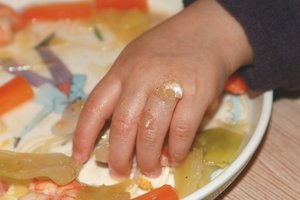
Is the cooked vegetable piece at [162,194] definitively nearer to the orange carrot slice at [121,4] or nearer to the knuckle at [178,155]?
the knuckle at [178,155]

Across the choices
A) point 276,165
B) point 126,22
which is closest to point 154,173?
point 276,165

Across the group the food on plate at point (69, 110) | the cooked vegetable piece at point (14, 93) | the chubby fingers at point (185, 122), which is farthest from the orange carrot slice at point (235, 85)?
the cooked vegetable piece at point (14, 93)

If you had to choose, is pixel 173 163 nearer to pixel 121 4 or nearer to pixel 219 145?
pixel 219 145

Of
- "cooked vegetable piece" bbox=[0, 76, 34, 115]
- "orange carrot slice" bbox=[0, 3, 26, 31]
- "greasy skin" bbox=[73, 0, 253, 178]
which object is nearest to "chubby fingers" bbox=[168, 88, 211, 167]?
"greasy skin" bbox=[73, 0, 253, 178]

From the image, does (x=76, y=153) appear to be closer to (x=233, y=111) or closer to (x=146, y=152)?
(x=146, y=152)

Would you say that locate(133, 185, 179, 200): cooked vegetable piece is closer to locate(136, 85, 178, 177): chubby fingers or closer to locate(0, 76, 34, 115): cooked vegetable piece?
locate(136, 85, 178, 177): chubby fingers
